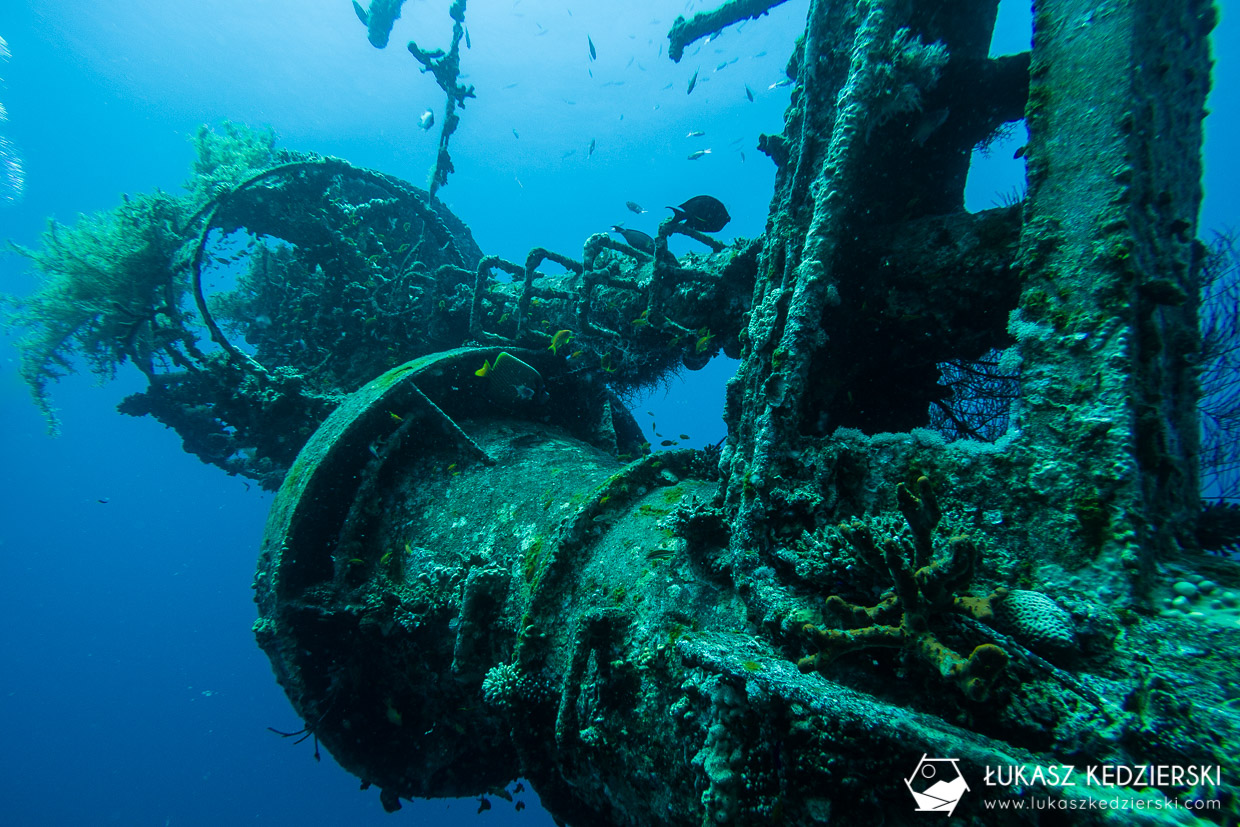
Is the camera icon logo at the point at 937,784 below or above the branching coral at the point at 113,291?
below

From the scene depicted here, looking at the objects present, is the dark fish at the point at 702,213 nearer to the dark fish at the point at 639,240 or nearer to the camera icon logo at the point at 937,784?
the dark fish at the point at 639,240

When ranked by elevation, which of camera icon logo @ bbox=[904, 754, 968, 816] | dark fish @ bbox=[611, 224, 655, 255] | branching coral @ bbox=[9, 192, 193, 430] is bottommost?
camera icon logo @ bbox=[904, 754, 968, 816]

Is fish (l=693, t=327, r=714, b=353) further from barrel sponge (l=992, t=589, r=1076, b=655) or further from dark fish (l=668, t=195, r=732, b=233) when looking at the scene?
barrel sponge (l=992, t=589, r=1076, b=655)

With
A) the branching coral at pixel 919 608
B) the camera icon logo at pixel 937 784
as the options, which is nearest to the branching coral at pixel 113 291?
the branching coral at pixel 919 608

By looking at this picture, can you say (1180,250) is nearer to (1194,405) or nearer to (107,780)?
(1194,405)

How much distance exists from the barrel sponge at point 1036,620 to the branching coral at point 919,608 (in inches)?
3.2

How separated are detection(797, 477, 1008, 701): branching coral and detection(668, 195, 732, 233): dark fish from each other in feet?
10.7

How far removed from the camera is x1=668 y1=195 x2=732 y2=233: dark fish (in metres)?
4.26

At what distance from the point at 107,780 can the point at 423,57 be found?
6925cm

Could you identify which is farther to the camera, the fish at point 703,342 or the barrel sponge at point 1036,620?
the fish at point 703,342

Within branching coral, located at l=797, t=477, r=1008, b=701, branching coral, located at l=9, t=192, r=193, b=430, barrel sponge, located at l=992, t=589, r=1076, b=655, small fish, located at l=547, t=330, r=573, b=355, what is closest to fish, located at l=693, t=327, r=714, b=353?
small fish, located at l=547, t=330, r=573, b=355

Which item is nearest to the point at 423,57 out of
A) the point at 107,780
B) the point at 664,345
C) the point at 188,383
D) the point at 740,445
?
the point at 188,383

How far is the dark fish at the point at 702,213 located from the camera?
4.26 metres

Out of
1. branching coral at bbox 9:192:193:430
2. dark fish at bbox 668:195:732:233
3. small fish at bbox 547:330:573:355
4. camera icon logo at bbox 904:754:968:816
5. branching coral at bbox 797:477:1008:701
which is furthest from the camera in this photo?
branching coral at bbox 9:192:193:430
